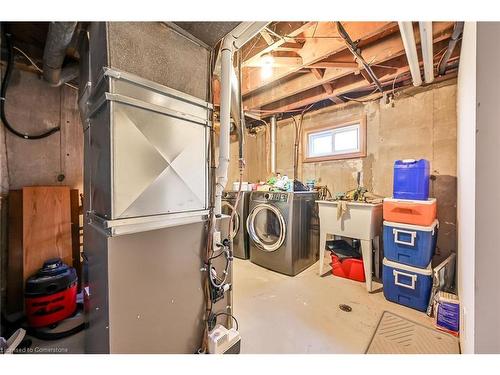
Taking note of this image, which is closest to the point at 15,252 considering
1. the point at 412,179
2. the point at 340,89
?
the point at 412,179

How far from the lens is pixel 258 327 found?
1608 millimetres

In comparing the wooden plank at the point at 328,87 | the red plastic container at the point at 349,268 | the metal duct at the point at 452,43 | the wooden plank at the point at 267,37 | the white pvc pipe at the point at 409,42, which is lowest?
the red plastic container at the point at 349,268

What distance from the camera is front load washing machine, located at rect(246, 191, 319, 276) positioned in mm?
2490

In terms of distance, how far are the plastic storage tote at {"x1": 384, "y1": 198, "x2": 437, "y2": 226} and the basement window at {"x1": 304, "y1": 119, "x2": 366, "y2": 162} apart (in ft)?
3.46

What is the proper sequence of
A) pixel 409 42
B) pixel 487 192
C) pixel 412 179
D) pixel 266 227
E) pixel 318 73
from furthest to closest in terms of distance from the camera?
pixel 266 227 < pixel 318 73 < pixel 412 179 < pixel 409 42 < pixel 487 192

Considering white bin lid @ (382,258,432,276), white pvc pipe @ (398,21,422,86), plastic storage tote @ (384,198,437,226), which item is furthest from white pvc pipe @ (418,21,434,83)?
white bin lid @ (382,258,432,276)

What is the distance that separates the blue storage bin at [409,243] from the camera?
5.83 feet

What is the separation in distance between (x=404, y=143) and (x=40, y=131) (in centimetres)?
409

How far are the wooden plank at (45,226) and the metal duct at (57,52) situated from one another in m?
1.02

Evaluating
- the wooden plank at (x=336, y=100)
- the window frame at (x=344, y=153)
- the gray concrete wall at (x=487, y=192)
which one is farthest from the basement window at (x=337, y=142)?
the gray concrete wall at (x=487, y=192)

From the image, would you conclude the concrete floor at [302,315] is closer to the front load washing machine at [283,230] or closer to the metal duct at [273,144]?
the front load washing machine at [283,230]

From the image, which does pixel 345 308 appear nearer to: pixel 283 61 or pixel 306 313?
pixel 306 313

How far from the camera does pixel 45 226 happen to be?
1.82 meters
